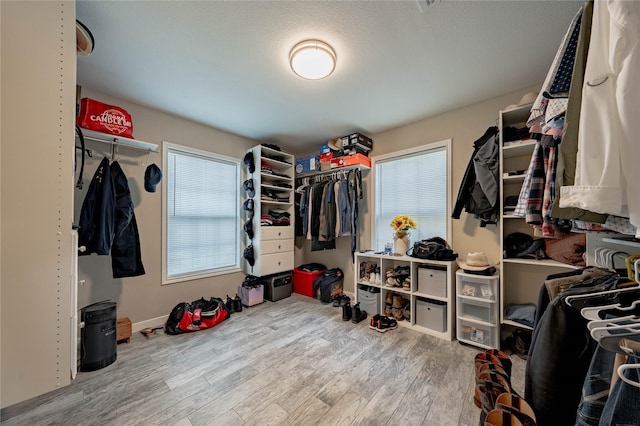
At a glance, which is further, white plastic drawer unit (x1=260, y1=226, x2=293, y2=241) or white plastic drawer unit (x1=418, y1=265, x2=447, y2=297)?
white plastic drawer unit (x1=260, y1=226, x2=293, y2=241)

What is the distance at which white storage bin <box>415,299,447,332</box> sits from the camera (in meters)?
2.39

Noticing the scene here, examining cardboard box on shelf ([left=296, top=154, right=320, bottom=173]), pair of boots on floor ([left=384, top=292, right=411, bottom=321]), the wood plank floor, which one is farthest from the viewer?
cardboard box on shelf ([left=296, top=154, right=320, bottom=173])

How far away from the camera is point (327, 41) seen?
5.62 feet

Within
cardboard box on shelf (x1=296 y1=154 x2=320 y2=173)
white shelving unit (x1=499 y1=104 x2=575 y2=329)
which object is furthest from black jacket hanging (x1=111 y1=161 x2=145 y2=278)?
white shelving unit (x1=499 y1=104 x2=575 y2=329)

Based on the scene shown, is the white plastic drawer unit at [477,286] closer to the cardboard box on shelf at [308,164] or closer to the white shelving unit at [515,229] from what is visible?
the white shelving unit at [515,229]

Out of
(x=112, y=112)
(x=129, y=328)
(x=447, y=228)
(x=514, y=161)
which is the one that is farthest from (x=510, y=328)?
(x=112, y=112)

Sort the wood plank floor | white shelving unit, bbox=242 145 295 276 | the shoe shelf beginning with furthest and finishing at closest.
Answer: white shelving unit, bbox=242 145 295 276 → the shoe shelf → the wood plank floor

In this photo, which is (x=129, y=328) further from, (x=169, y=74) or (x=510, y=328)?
(x=510, y=328)

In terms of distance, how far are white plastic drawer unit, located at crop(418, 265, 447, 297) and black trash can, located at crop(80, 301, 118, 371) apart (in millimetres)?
2909

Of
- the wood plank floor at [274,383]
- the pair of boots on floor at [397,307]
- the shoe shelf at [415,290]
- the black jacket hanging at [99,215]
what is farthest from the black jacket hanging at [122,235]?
the pair of boots on floor at [397,307]

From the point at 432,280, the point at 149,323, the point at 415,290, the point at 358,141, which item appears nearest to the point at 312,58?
the point at 358,141

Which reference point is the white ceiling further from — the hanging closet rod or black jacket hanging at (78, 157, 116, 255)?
black jacket hanging at (78, 157, 116, 255)

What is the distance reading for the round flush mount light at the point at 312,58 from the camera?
5.66ft

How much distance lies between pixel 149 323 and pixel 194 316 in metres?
0.55
